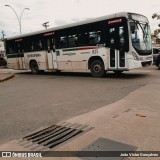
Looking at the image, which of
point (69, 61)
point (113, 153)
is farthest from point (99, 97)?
point (69, 61)

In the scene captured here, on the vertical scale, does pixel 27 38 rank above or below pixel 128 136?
above

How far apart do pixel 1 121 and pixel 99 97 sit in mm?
3435

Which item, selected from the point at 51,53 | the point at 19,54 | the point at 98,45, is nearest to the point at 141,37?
the point at 98,45

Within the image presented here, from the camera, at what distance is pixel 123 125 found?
522 centimetres

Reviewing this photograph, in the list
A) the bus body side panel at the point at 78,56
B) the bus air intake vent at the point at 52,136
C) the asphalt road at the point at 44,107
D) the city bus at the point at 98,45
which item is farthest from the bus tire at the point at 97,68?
the bus air intake vent at the point at 52,136

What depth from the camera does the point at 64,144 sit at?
14.8 feet

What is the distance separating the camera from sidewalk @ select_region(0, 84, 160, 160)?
4348mm

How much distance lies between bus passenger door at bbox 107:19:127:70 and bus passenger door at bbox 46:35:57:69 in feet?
15.2

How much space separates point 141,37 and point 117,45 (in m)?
1.39

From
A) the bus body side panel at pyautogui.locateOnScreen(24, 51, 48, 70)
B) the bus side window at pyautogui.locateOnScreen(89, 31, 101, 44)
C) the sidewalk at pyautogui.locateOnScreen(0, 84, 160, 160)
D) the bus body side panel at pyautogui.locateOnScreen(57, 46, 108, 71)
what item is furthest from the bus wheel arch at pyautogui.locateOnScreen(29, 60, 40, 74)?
the sidewalk at pyautogui.locateOnScreen(0, 84, 160, 160)

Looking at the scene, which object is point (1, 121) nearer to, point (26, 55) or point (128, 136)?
point (128, 136)

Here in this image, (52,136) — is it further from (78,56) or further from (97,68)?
(78,56)

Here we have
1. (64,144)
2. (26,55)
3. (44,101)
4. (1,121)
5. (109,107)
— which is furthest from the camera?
(26,55)

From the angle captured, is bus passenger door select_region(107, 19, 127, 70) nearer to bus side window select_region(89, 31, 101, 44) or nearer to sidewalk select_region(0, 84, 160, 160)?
bus side window select_region(89, 31, 101, 44)
